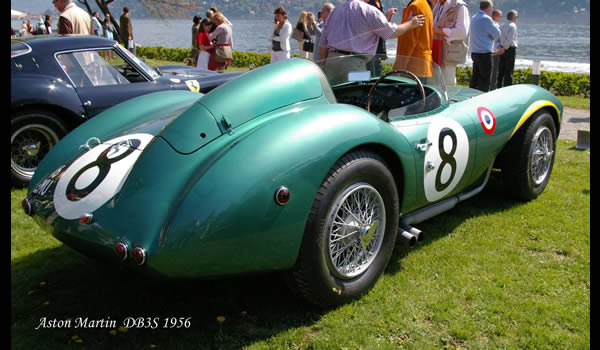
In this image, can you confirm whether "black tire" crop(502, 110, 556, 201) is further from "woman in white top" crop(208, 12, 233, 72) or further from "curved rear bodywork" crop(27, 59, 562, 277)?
"woman in white top" crop(208, 12, 233, 72)

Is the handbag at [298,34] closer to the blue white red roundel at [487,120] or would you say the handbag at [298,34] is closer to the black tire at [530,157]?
the black tire at [530,157]

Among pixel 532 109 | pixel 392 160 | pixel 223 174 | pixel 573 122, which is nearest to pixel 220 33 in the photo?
pixel 573 122

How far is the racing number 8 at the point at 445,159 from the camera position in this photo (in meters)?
3.28

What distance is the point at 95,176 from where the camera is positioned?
8.59ft

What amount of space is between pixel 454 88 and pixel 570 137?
4.02 metres

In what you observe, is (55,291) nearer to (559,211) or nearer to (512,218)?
(512,218)

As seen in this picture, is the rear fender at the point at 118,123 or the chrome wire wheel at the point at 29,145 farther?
the chrome wire wheel at the point at 29,145

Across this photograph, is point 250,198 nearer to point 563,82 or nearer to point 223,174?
point 223,174

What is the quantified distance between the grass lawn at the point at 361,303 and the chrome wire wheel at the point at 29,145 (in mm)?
1392

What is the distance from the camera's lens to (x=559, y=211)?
4.24 meters

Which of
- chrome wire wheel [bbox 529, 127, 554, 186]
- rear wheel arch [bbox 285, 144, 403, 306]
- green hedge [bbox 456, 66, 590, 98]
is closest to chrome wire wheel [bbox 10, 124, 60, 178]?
rear wheel arch [bbox 285, 144, 403, 306]

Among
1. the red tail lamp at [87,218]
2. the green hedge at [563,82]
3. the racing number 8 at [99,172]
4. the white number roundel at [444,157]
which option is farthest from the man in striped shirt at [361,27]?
the green hedge at [563,82]

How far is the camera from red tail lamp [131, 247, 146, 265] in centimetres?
215

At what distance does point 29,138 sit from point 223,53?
560cm
